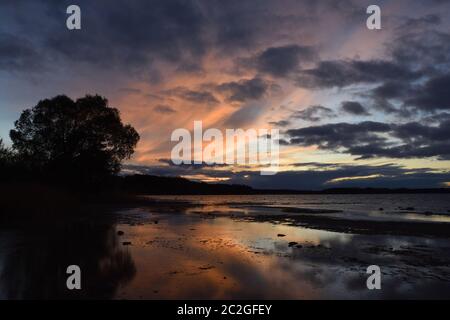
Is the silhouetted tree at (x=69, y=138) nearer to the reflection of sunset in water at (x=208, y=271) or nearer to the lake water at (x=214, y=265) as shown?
the lake water at (x=214, y=265)

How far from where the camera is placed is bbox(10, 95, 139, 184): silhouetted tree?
43438mm

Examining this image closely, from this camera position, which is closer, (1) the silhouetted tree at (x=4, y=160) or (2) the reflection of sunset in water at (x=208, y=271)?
(2) the reflection of sunset in water at (x=208, y=271)

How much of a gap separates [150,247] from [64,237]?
5.03 m

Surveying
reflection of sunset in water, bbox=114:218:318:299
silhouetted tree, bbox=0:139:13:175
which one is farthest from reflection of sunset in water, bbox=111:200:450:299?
silhouetted tree, bbox=0:139:13:175

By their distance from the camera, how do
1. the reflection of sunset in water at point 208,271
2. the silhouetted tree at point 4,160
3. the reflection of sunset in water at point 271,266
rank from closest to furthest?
1. the reflection of sunset in water at point 208,271
2. the reflection of sunset in water at point 271,266
3. the silhouetted tree at point 4,160

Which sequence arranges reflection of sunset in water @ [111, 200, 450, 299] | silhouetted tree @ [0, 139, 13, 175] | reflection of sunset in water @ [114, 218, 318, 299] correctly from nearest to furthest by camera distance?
reflection of sunset in water @ [114, 218, 318, 299] → reflection of sunset in water @ [111, 200, 450, 299] → silhouetted tree @ [0, 139, 13, 175]

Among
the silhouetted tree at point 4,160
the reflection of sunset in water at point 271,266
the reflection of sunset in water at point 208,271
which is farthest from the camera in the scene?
the silhouetted tree at point 4,160

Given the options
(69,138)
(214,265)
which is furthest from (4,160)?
(214,265)

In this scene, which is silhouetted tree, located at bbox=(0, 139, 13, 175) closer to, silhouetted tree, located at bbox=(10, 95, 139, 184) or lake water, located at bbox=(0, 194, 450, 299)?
silhouetted tree, located at bbox=(10, 95, 139, 184)

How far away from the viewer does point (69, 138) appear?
44.5 meters

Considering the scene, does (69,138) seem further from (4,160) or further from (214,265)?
(214,265)

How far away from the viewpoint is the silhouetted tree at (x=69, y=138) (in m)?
43.4

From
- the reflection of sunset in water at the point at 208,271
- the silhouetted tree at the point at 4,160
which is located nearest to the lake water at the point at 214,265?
the reflection of sunset in water at the point at 208,271

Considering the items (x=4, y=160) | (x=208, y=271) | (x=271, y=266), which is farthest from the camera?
(x=4, y=160)
